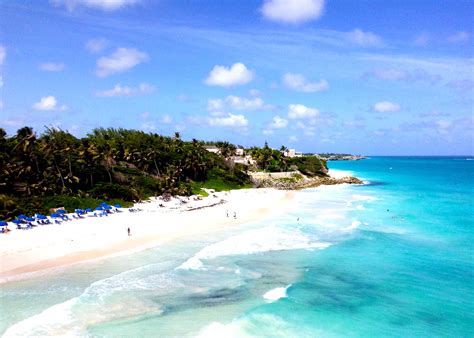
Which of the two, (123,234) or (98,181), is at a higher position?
(98,181)

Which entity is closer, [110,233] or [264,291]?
[264,291]

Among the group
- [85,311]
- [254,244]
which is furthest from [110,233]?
[85,311]

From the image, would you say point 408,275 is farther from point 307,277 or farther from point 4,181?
point 4,181

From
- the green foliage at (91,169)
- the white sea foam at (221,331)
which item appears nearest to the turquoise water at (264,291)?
the white sea foam at (221,331)

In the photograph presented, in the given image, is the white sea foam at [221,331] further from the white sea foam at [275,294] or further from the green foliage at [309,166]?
the green foliage at [309,166]

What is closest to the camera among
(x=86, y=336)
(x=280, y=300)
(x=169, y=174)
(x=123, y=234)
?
(x=86, y=336)

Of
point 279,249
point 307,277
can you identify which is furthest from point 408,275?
point 279,249

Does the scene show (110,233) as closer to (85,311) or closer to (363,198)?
(85,311)

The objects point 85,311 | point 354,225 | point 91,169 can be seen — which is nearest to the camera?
point 85,311
